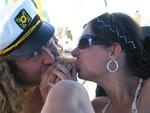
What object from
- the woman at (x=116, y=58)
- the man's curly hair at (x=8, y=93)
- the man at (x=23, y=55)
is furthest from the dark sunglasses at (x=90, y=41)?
the man's curly hair at (x=8, y=93)

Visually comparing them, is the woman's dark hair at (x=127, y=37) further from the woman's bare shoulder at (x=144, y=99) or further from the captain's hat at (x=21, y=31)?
the captain's hat at (x=21, y=31)

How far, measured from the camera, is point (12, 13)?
6.59 feet

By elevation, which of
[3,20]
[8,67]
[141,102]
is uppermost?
[3,20]

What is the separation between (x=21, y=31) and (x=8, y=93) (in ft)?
1.19

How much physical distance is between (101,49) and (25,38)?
0.57 meters

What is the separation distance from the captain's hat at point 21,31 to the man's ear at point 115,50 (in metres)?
0.44

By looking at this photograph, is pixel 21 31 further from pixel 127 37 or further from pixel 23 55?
pixel 127 37

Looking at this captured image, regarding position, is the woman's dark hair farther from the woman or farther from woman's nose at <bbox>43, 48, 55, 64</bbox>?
woman's nose at <bbox>43, 48, 55, 64</bbox>

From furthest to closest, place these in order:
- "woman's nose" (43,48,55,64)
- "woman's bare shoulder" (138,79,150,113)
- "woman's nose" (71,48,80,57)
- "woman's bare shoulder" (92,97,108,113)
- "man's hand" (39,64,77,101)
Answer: "woman's bare shoulder" (92,97,108,113) < "woman's nose" (71,48,80,57) < "woman's bare shoulder" (138,79,150,113) < "woman's nose" (43,48,55,64) < "man's hand" (39,64,77,101)

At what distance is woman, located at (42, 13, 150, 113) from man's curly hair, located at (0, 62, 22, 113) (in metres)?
0.43

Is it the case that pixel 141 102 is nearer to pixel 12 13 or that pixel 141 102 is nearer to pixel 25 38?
pixel 25 38

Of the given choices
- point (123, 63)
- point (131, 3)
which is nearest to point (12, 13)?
point (123, 63)

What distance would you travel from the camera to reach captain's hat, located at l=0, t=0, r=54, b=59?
6.38 ft

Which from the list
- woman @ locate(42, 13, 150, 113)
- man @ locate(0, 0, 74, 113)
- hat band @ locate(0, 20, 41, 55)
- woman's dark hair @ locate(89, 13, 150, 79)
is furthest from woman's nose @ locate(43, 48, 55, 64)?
woman's dark hair @ locate(89, 13, 150, 79)
